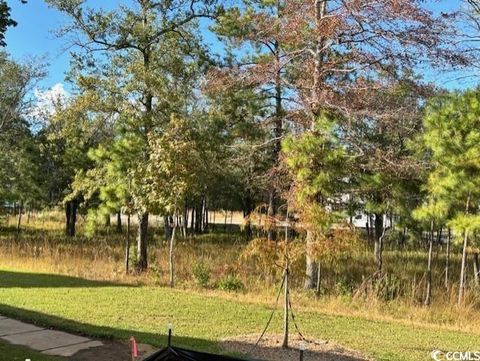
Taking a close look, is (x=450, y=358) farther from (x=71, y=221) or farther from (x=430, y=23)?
(x=71, y=221)

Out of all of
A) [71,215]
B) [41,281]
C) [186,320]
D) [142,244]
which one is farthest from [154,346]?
[71,215]

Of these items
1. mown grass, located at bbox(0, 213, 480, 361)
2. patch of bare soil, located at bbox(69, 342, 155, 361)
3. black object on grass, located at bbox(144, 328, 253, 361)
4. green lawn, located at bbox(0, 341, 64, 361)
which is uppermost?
black object on grass, located at bbox(144, 328, 253, 361)

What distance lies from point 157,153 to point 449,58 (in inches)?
261

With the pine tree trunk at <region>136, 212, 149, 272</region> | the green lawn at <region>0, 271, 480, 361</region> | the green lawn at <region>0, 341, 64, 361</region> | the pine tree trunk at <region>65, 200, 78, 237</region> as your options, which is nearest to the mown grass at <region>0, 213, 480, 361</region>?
the green lawn at <region>0, 271, 480, 361</region>

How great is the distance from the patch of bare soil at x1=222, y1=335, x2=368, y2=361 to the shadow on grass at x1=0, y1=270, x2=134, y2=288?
18.2 ft

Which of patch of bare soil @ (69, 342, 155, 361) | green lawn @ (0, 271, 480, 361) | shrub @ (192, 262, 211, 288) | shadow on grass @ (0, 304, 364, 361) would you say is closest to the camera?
patch of bare soil @ (69, 342, 155, 361)

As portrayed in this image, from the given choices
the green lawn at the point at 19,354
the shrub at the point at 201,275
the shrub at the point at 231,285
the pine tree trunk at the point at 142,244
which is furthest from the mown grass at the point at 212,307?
the green lawn at the point at 19,354

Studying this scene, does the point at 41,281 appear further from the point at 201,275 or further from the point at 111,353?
the point at 111,353

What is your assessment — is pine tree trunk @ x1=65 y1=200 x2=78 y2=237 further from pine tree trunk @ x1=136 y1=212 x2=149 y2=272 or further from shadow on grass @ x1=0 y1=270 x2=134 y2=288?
shadow on grass @ x1=0 y1=270 x2=134 y2=288

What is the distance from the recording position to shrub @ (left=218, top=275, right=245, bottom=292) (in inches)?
467

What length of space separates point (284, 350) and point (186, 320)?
2052 millimetres

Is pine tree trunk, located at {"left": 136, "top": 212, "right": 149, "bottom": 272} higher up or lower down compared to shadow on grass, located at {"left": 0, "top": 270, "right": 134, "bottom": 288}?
higher up

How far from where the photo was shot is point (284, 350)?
6691 mm

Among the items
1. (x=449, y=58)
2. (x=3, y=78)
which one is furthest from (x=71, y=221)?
(x=449, y=58)
